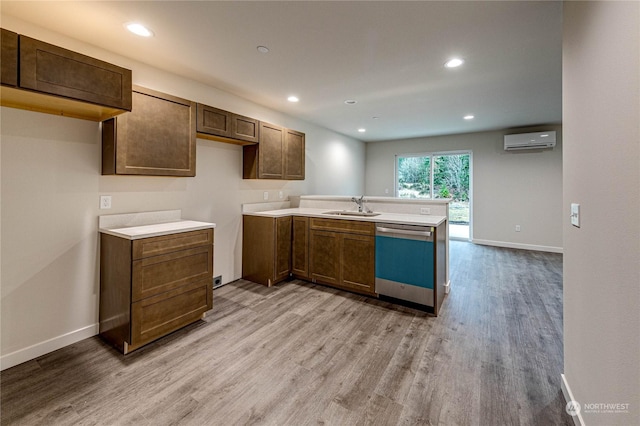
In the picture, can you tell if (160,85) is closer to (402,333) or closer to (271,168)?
(271,168)

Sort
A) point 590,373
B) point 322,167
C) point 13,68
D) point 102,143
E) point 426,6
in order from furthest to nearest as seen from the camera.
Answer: point 322,167, point 102,143, point 426,6, point 13,68, point 590,373

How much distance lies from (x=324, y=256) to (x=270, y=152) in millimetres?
1581

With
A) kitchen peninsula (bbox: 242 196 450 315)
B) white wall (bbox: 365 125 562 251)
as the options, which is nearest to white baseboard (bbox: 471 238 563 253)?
white wall (bbox: 365 125 562 251)

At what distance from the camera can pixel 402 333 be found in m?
2.47

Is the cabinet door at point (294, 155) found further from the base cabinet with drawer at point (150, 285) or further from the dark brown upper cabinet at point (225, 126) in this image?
the base cabinet with drawer at point (150, 285)

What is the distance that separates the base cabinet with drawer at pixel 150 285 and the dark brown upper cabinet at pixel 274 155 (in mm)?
1336

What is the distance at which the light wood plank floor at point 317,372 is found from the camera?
1.58 meters

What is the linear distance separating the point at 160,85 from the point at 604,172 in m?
3.47

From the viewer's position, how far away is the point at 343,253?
132 inches

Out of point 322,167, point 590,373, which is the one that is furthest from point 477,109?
point 590,373

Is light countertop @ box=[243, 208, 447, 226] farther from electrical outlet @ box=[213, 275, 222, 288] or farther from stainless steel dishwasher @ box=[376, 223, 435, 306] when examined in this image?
electrical outlet @ box=[213, 275, 222, 288]

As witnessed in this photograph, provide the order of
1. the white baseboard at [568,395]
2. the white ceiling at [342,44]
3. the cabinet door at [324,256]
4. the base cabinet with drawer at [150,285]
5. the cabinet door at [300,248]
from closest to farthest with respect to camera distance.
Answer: the white baseboard at [568,395] → the white ceiling at [342,44] → the base cabinet with drawer at [150,285] → the cabinet door at [324,256] → the cabinet door at [300,248]

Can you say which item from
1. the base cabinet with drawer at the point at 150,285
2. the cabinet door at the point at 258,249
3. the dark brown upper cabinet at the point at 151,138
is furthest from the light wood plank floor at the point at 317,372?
the dark brown upper cabinet at the point at 151,138

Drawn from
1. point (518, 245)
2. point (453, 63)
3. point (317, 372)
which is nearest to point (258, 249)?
point (317, 372)
